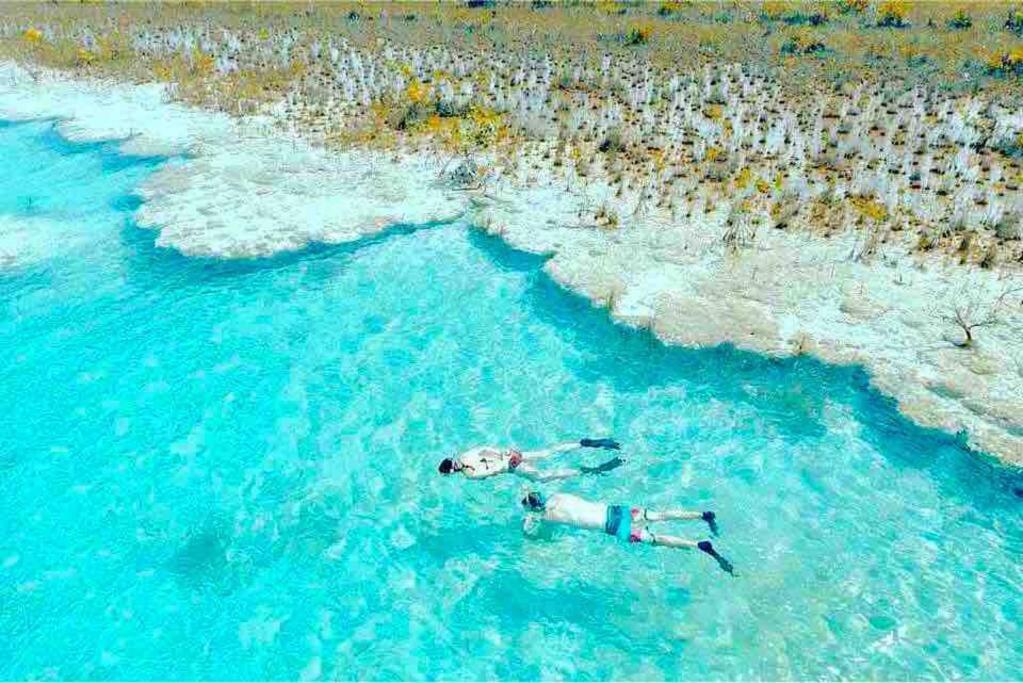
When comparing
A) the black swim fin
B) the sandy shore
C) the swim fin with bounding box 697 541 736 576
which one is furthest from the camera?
the sandy shore

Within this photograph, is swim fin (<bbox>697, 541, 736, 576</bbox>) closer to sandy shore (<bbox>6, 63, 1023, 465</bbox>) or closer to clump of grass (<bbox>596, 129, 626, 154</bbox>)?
sandy shore (<bbox>6, 63, 1023, 465</bbox>)

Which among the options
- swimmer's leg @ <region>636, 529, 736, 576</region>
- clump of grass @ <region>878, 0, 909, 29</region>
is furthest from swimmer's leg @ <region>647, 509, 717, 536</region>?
clump of grass @ <region>878, 0, 909, 29</region>

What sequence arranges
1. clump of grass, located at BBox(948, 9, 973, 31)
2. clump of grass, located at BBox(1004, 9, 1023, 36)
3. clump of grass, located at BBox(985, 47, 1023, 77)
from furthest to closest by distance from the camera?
clump of grass, located at BBox(948, 9, 973, 31), clump of grass, located at BBox(1004, 9, 1023, 36), clump of grass, located at BBox(985, 47, 1023, 77)

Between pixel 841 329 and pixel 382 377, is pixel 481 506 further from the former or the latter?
pixel 841 329

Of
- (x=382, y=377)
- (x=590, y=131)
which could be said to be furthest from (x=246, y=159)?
(x=382, y=377)

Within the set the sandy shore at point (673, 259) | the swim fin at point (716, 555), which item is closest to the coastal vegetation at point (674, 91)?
the sandy shore at point (673, 259)

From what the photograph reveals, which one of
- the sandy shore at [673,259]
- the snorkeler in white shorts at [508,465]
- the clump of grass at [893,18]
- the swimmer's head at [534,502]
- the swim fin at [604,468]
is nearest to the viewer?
the swimmer's head at [534,502]

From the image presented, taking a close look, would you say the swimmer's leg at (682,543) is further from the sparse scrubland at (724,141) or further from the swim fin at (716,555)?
the sparse scrubland at (724,141)
